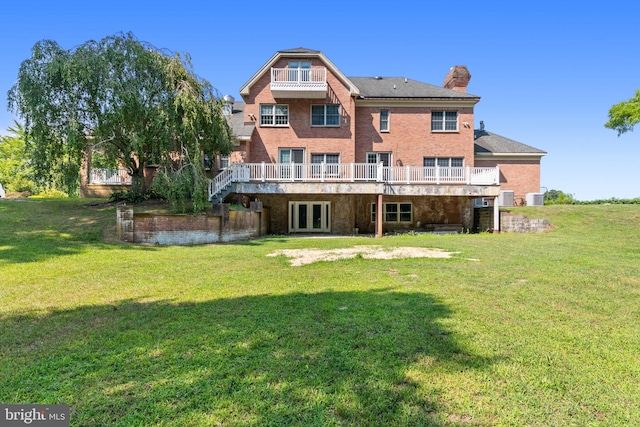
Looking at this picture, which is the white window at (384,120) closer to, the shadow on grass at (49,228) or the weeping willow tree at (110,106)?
the weeping willow tree at (110,106)

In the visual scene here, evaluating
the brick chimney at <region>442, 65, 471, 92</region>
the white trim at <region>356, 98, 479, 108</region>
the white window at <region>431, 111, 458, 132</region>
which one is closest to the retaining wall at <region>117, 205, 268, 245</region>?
the white trim at <region>356, 98, 479, 108</region>

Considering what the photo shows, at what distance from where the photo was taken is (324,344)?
374 centimetres

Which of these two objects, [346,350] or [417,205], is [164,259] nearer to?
[346,350]

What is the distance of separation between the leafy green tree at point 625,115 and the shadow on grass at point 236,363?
1380 inches

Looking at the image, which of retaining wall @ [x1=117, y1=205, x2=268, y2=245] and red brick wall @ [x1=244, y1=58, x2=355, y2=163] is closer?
retaining wall @ [x1=117, y1=205, x2=268, y2=245]

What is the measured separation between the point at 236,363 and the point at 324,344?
98 centimetres

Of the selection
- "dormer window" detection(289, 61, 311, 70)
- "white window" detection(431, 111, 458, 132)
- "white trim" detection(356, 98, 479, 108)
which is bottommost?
"white window" detection(431, 111, 458, 132)

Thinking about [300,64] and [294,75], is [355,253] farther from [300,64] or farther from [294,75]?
[300,64]

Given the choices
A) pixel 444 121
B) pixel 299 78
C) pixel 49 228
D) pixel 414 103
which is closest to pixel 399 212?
pixel 444 121

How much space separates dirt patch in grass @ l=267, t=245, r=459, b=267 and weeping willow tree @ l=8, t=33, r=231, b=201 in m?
5.46

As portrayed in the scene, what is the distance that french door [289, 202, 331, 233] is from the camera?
20266 millimetres

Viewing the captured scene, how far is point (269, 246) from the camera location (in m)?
12.6

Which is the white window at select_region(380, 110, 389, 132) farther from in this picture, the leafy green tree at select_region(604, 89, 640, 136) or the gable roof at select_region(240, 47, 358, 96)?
the leafy green tree at select_region(604, 89, 640, 136)

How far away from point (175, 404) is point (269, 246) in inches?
394
